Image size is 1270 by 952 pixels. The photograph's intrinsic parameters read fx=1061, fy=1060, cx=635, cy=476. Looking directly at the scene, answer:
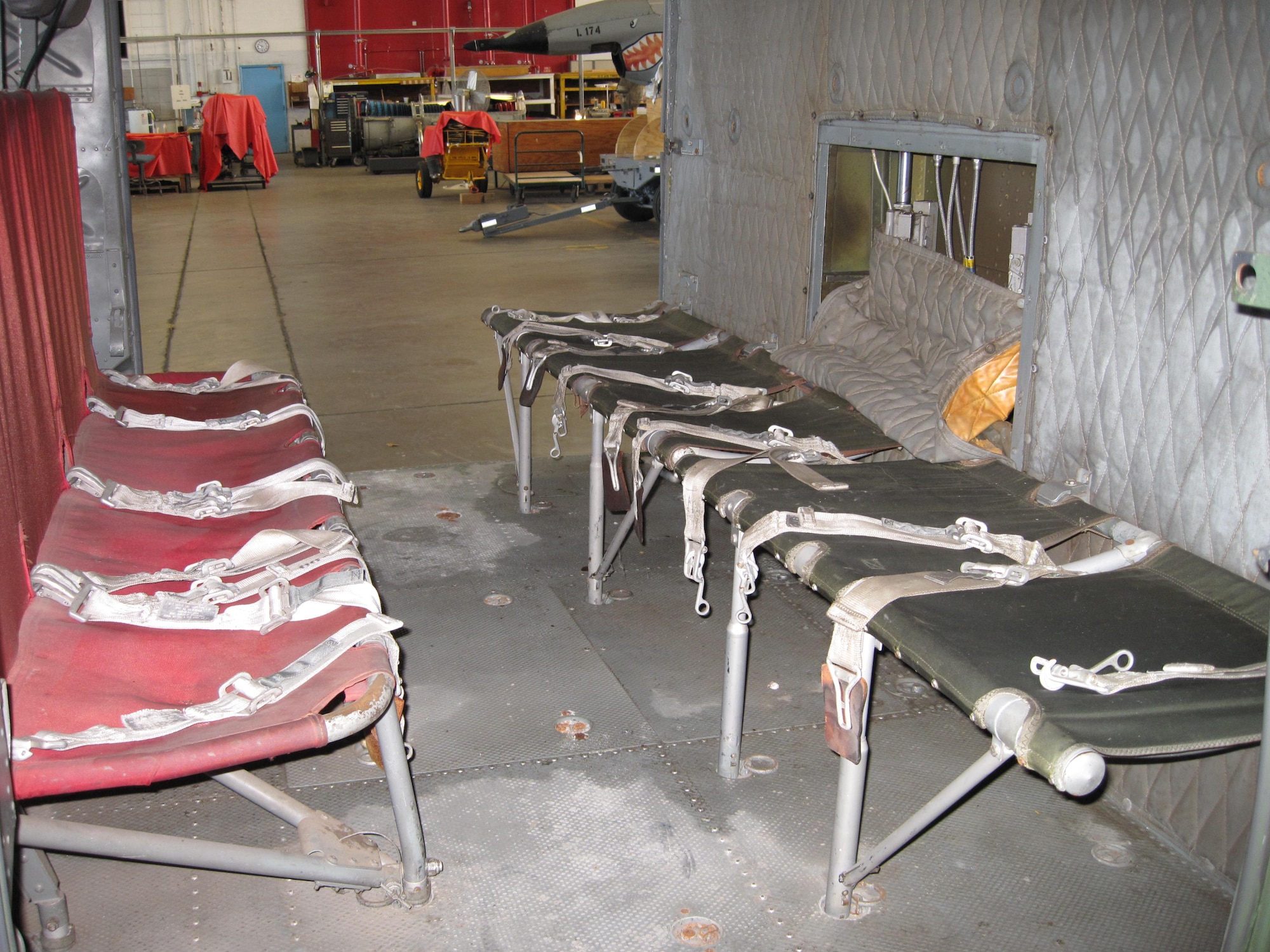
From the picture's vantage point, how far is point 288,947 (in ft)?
6.06

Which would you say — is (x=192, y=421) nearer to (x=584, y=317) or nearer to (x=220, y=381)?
(x=220, y=381)

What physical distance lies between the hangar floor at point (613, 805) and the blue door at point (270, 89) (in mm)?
19191

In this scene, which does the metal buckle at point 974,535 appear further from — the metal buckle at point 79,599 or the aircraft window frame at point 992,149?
the metal buckle at point 79,599

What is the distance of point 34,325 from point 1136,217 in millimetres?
2248

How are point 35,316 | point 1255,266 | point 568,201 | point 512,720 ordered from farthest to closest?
point 568,201 < point 512,720 < point 35,316 < point 1255,266

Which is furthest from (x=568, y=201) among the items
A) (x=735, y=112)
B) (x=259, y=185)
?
(x=735, y=112)

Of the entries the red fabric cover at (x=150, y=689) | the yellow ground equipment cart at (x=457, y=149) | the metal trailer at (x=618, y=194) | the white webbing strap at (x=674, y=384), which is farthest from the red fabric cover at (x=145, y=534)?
the yellow ground equipment cart at (x=457, y=149)

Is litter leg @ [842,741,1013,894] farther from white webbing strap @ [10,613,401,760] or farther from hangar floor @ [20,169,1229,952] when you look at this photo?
white webbing strap @ [10,613,401,760]

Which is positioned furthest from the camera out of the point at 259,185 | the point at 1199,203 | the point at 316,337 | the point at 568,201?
the point at 259,185

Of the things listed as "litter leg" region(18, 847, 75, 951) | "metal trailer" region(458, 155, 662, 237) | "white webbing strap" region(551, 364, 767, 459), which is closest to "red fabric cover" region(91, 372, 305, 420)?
"white webbing strap" region(551, 364, 767, 459)

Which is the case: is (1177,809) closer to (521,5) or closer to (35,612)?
(35,612)

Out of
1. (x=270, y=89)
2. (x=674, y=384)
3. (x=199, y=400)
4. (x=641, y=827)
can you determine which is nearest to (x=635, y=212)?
(x=199, y=400)

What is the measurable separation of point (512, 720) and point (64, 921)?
103 cm

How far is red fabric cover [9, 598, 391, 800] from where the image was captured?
1484 mm
